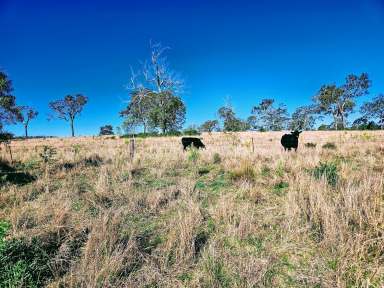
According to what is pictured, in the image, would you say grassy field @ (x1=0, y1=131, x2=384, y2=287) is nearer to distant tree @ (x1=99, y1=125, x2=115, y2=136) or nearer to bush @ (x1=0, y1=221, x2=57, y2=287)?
bush @ (x1=0, y1=221, x2=57, y2=287)

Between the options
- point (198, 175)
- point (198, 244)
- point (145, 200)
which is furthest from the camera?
point (198, 175)

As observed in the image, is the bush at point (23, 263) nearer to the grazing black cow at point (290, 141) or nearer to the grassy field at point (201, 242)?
the grassy field at point (201, 242)

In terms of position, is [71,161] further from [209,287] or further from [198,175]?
[209,287]

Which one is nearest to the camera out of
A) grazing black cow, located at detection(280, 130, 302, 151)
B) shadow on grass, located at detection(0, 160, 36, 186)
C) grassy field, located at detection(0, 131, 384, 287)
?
grassy field, located at detection(0, 131, 384, 287)

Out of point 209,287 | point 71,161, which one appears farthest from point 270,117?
point 209,287

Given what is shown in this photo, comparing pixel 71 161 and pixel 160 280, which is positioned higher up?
pixel 71 161

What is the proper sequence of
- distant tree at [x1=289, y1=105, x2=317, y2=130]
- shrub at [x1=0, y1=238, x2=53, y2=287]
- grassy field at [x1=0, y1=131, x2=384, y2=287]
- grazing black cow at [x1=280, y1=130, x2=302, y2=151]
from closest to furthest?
shrub at [x1=0, y1=238, x2=53, y2=287] < grassy field at [x1=0, y1=131, x2=384, y2=287] < grazing black cow at [x1=280, y1=130, x2=302, y2=151] < distant tree at [x1=289, y1=105, x2=317, y2=130]

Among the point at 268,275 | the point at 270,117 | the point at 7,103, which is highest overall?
the point at 270,117

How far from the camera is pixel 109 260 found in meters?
2.43

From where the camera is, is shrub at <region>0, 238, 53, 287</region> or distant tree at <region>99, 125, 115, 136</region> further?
distant tree at <region>99, 125, 115, 136</region>

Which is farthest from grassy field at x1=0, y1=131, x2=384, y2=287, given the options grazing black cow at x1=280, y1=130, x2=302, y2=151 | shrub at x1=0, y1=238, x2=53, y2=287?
grazing black cow at x1=280, y1=130, x2=302, y2=151

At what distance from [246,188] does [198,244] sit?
2.38m

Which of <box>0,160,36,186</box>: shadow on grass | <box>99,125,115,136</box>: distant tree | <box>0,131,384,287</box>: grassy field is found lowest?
<box>0,131,384,287</box>: grassy field

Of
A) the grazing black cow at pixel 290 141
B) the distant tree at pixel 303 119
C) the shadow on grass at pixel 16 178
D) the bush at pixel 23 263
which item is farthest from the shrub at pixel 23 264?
the distant tree at pixel 303 119
